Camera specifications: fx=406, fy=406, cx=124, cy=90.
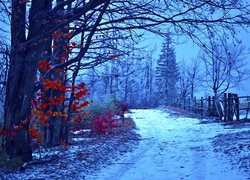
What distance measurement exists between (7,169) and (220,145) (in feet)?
20.9

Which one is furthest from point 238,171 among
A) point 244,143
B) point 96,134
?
point 96,134

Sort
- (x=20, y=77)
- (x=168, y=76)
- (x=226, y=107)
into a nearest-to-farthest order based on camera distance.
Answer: (x=20, y=77)
(x=226, y=107)
(x=168, y=76)

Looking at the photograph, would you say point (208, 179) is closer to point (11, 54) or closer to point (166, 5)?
point (166, 5)

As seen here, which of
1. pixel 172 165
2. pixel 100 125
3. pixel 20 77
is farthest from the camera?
pixel 100 125

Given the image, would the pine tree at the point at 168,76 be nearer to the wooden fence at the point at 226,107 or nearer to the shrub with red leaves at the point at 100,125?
the wooden fence at the point at 226,107

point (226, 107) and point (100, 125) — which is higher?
point (226, 107)

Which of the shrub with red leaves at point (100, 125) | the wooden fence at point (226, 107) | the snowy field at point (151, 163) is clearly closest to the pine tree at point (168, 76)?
the wooden fence at point (226, 107)

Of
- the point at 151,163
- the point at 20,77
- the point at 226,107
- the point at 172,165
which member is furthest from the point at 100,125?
the point at 172,165

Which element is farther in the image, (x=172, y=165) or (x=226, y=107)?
(x=226, y=107)

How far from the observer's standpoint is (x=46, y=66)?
11.4 metres

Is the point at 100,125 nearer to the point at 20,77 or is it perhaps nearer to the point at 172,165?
the point at 20,77

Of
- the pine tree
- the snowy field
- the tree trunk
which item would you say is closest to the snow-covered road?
the snowy field

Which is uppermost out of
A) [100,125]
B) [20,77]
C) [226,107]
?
[20,77]

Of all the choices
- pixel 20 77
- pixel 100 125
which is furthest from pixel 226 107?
pixel 20 77
